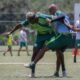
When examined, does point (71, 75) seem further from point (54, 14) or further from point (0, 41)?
point (0, 41)

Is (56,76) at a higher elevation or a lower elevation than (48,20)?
lower

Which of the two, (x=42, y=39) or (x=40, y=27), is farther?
(x=42, y=39)

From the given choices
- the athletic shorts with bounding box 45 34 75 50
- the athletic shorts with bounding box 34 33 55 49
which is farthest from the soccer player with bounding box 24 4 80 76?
the athletic shorts with bounding box 34 33 55 49

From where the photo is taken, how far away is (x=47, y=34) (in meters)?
14.3

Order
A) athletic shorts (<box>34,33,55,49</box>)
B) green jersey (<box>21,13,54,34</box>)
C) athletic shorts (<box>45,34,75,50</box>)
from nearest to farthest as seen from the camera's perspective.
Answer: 1. green jersey (<box>21,13,54,34</box>)
2. athletic shorts (<box>45,34,75,50</box>)
3. athletic shorts (<box>34,33,55,49</box>)

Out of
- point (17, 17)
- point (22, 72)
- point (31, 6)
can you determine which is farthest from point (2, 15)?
point (22, 72)

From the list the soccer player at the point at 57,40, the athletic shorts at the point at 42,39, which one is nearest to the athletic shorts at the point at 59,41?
the soccer player at the point at 57,40

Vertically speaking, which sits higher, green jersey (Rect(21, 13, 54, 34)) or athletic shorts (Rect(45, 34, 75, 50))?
green jersey (Rect(21, 13, 54, 34))

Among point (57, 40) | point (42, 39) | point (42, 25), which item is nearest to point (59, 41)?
point (57, 40)

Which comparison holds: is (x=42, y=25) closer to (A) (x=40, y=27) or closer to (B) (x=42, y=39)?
(A) (x=40, y=27)

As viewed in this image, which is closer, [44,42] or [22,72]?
[44,42]

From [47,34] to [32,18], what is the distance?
621 millimetres

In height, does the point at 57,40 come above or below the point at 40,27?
below

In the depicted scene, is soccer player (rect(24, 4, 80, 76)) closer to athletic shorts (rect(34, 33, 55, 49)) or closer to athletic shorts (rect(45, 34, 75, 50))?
athletic shorts (rect(45, 34, 75, 50))
